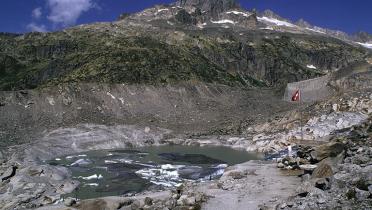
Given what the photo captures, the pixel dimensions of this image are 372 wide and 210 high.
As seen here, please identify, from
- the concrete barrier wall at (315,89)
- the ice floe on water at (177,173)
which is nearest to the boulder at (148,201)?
the ice floe on water at (177,173)

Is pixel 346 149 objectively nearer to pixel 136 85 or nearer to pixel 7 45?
pixel 136 85

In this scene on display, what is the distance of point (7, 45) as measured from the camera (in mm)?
171500

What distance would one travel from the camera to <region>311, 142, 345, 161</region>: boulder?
35.5m

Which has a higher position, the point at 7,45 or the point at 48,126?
the point at 7,45

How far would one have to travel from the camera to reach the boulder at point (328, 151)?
117 ft

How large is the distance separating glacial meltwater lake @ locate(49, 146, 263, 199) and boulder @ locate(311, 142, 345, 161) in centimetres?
1282

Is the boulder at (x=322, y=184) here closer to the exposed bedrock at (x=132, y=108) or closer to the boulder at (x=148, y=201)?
the boulder at (x=148, y=201)

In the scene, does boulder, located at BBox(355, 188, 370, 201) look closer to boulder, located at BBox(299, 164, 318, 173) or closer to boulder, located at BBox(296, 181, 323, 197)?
boulder, located at BBox(296, 181, 323, 197)

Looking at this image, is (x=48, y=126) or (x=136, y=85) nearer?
(x=48, y=126)

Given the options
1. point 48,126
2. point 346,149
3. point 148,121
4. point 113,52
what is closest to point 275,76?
point 113,52

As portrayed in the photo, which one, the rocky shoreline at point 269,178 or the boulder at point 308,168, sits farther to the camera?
the boulder at point 308,168

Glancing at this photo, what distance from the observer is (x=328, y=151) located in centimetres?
3650

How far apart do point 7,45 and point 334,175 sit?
160492 mm

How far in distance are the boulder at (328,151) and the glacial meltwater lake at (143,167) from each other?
12.8 m
